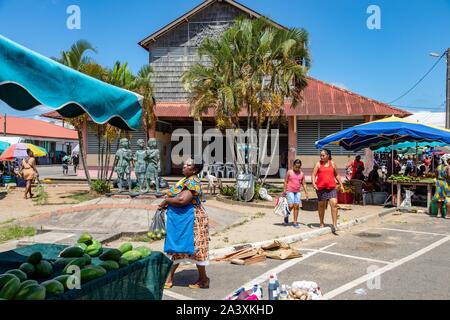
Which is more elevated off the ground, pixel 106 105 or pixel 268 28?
pixel 268 28

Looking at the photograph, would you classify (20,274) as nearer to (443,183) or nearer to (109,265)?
(109,265)

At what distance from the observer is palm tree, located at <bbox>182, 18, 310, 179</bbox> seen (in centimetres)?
1436

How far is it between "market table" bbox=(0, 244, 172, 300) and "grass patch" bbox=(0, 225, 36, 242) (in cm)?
447

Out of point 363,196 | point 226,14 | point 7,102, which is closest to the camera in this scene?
point 7,102

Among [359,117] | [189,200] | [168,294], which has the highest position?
Answer: [359,117]

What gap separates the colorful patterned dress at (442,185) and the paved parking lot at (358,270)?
262 centimetres

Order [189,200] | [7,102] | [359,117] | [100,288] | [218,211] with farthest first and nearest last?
[359,117]
[218,211]
[189,200]
[7,102]
[100,288]

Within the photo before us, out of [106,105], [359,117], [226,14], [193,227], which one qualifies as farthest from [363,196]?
[226,14]

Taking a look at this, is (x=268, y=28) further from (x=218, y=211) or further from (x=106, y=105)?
(x=106, y=105)

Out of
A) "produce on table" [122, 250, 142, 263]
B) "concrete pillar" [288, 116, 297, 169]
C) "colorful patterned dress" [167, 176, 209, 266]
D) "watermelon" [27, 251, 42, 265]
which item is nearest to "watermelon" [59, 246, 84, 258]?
"watermelon" [27, 251, 42, 265]

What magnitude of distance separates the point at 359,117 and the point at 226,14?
9.42m

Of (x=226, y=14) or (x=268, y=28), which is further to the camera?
(x=226, y=14)

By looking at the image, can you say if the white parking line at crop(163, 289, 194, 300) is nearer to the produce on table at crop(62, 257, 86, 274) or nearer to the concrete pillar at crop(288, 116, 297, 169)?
the produce on table at crop(62, 257, 86, 274)
